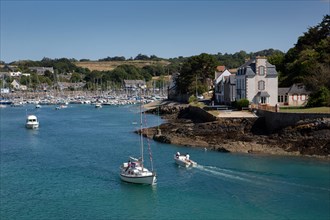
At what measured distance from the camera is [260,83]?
61219 mm

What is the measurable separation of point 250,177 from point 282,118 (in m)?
15.8

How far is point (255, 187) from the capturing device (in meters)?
31.6

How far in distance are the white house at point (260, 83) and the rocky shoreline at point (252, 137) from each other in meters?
9.90

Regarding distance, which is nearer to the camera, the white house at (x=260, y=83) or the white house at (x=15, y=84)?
the white house at (x=260, y=83)

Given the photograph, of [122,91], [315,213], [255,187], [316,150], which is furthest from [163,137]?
[122,91]

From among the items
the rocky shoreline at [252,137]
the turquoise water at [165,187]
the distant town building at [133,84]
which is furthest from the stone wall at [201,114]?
the distant town building at [133,84]

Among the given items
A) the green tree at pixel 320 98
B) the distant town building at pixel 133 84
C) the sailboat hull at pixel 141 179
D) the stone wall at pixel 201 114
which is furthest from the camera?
the distant town building at pixel 133 84

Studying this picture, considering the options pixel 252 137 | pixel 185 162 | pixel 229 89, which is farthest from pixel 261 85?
pixel 185 162

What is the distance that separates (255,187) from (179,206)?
592 centimetres

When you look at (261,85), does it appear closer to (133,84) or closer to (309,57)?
(309,57)

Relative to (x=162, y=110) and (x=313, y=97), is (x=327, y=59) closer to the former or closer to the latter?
(x=313, y=97)

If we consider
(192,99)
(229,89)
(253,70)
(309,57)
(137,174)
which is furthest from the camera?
(192,99)

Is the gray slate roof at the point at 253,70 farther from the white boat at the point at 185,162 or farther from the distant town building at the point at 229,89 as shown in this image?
the white boat at the point at 185,162

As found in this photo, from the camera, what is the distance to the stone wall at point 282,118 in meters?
45.4
